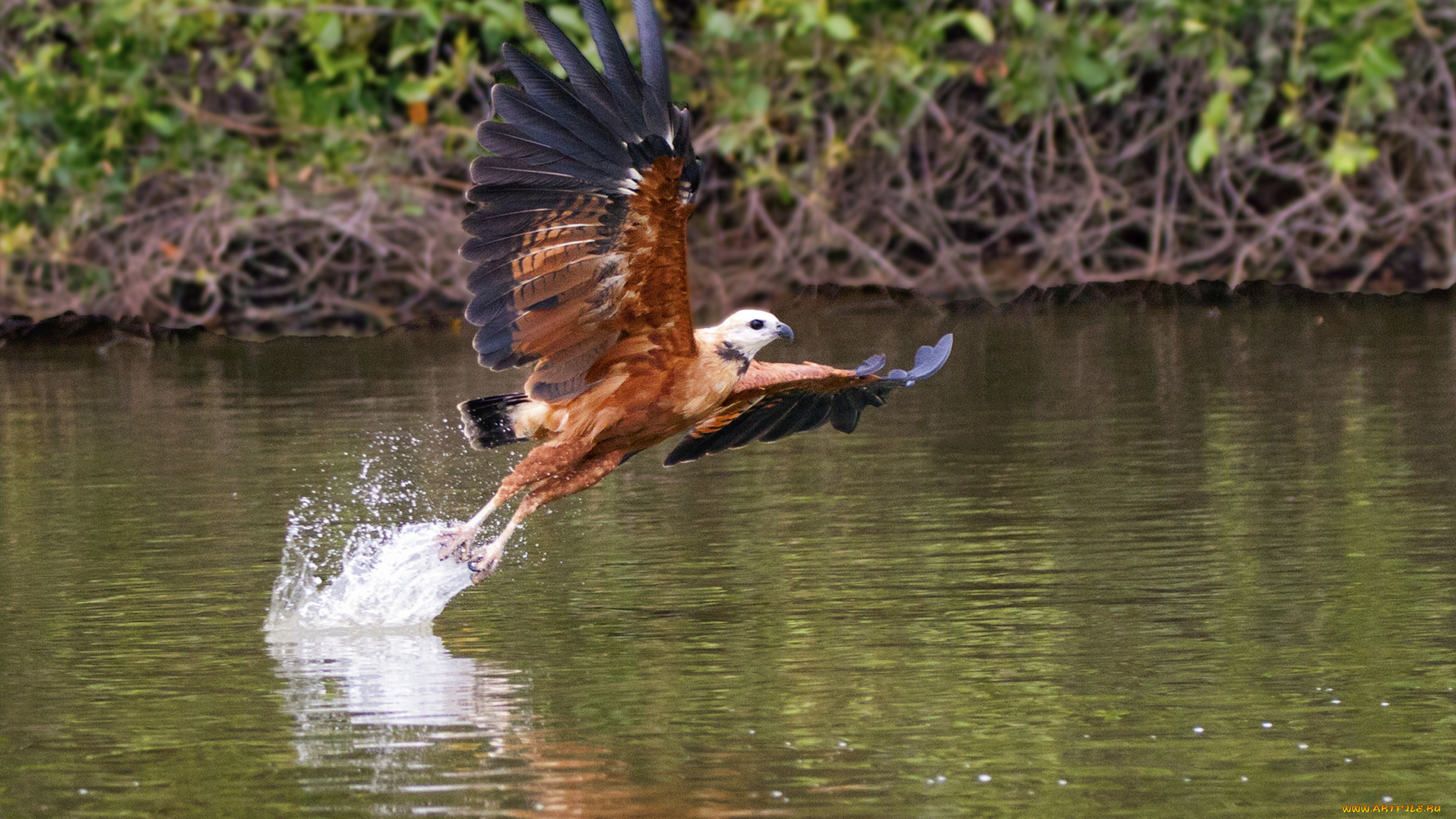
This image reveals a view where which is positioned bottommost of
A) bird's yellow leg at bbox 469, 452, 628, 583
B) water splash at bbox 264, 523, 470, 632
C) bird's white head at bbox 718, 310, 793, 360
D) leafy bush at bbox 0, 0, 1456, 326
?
water splash at bbox 264, 523, 470, 632

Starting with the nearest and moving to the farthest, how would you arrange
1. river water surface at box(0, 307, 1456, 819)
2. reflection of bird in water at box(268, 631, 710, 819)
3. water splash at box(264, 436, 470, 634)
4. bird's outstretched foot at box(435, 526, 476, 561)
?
reflection of bird in water at box(268, 631, 710, 819)
river water surface at box(0, 307, 1456, 819)
water splash at box(264, 436, 470, 634)
bird's outstretched foot at box(435, 526, 476, 561)

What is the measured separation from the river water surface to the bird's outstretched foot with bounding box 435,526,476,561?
4cm

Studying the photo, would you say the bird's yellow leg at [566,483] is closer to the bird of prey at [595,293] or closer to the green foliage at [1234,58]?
the bird of prey at [595,293]

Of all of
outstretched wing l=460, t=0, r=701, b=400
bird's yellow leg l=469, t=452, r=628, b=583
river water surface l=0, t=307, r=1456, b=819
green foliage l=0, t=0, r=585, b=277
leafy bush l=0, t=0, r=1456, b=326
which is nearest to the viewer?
river water surface l=0, t=307, r=1456, b=819

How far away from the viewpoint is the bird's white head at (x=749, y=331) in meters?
6.95

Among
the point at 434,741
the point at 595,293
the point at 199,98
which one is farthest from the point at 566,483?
the point at 199,98

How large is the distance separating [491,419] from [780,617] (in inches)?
50.3

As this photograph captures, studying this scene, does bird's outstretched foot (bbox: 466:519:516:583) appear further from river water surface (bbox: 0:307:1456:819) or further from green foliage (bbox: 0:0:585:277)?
green foliage (bbox: 0:0:585:277)

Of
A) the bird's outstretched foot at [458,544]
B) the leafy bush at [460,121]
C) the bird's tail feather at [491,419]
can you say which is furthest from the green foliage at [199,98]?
the bird's outstretched foot at [458,544]

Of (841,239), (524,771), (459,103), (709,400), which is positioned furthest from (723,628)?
(459,103)

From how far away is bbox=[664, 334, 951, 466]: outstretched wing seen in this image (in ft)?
24.2

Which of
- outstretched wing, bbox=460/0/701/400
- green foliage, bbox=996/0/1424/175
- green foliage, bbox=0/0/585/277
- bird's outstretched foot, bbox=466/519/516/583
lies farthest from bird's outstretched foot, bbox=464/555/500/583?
green foliage, bbox=0/0/585/277

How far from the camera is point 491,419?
7.41 m

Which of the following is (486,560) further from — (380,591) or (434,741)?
(434,741)
